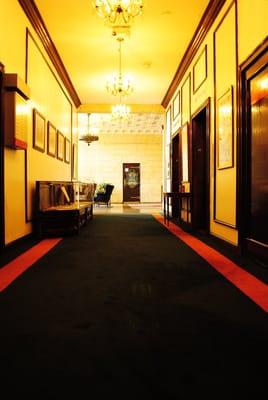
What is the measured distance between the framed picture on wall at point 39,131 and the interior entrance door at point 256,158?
3.28 meters

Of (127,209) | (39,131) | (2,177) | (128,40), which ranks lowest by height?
(127,209)

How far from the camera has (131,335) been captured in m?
1.79

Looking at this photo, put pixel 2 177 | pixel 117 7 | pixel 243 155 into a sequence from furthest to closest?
pixel 117 7
pixel 2 177
pixel 243 155

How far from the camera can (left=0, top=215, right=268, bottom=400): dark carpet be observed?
52.4 inches

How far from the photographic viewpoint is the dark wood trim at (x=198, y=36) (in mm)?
5008

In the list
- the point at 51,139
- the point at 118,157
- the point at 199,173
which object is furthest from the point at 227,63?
the point at 118,157

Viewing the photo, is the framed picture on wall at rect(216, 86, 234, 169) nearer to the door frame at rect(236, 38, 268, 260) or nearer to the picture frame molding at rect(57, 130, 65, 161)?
the door frame at rect(236, 38, 268, 260)

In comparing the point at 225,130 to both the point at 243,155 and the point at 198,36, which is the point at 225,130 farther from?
the point at 198,36

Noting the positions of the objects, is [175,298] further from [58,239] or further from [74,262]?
[58,239]

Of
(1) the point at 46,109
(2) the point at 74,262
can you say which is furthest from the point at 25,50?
(2) the point at 74,262

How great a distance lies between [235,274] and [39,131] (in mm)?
4157

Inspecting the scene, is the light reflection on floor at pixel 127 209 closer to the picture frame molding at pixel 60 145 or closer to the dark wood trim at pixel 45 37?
the picture frame molding at pixel 60 145

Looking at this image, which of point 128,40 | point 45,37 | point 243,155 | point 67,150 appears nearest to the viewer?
point 243,155

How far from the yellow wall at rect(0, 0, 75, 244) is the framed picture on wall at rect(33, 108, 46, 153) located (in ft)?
0.37
